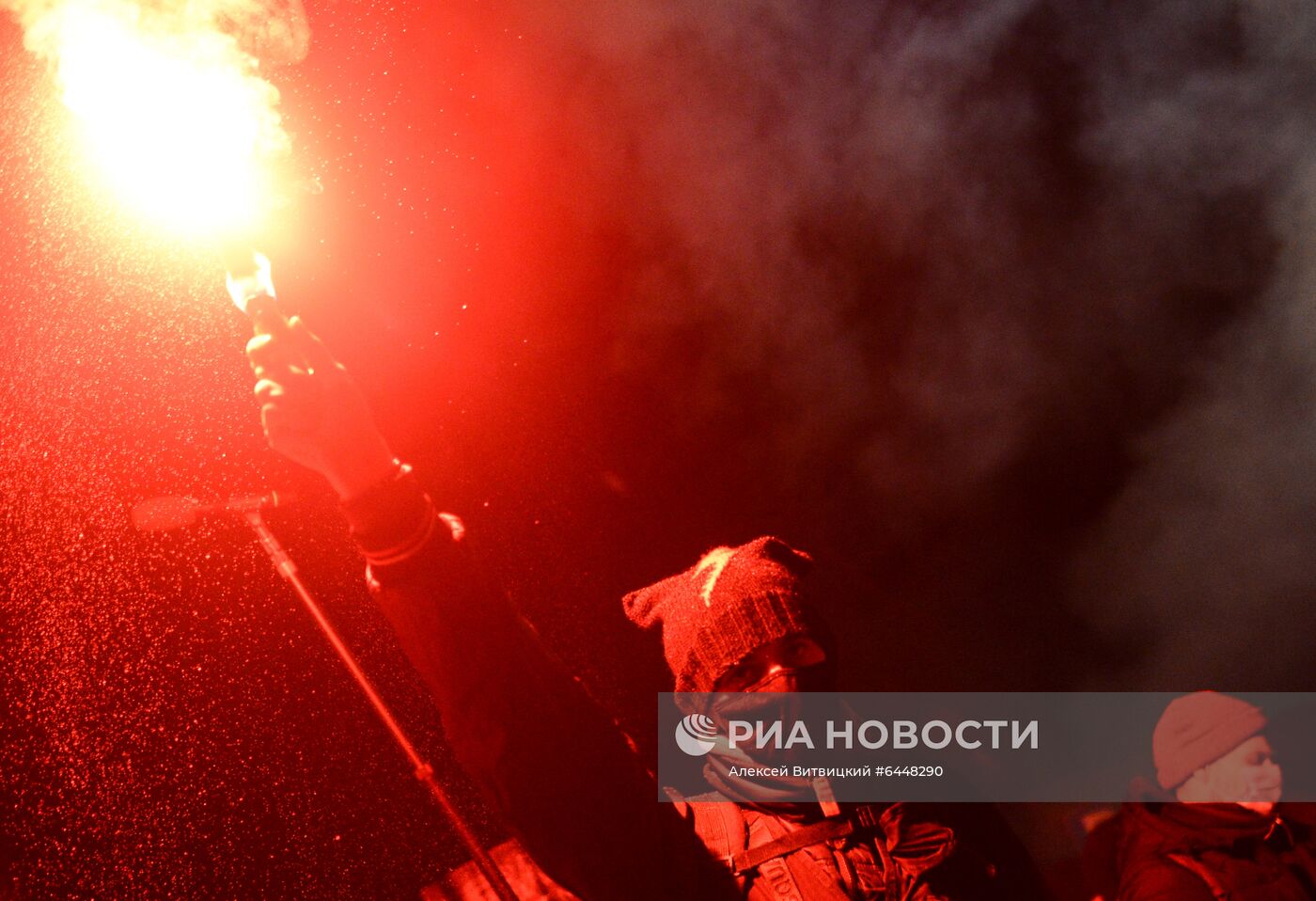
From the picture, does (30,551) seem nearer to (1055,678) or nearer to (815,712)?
(815,712)

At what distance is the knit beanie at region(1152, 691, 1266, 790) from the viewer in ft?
8.68

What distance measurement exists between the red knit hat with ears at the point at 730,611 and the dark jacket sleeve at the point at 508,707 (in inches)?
66.4

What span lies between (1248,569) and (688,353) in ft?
16.8

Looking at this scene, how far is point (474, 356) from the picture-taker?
16.2ft

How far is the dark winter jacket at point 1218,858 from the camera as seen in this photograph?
239 centimetres

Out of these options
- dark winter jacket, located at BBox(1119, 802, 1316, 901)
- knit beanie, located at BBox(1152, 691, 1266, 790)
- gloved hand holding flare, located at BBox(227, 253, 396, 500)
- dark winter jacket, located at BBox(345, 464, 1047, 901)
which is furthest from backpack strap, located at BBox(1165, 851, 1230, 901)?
gloved hand holding flare, located at BBox(227, 253, 396, 500)

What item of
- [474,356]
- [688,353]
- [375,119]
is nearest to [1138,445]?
[688,353]

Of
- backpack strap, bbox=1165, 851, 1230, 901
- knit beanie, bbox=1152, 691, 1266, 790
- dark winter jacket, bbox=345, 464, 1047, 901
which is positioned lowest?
backpack strap, bbox=1165, 851, 1230, 901

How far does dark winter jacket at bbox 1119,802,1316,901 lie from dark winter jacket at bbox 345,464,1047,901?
2400mm

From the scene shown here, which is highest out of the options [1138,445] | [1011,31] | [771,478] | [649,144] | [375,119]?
[375,119]

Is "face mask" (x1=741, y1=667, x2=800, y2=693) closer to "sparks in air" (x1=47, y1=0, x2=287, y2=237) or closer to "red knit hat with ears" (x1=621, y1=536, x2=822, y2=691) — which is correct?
"red knit hat with ears" (x1=621, y1=536, x2=822, y2=691)

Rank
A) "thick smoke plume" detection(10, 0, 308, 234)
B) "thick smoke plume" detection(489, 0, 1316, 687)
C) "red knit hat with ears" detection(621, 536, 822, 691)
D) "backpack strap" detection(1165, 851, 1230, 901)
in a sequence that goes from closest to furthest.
Answer: "thick smoke plume" detection(10, 0, 308, 234) < "backpack strap" detection(1165, 851, 1230, 901) < "red knit hat with ears" detection(621, 536, 822, 691) < "thick smoke plume" detection(489, 0, 1316, 687)

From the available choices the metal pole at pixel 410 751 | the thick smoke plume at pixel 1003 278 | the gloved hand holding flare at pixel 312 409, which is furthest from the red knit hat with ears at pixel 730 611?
the thick smoke plume at pixel 1003 278

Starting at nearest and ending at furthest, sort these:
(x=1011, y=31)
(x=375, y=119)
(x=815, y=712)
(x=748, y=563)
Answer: (x=815, y=712) → (x=748, y=563) → (x=375, y=119) → (x=1011, y=31)
